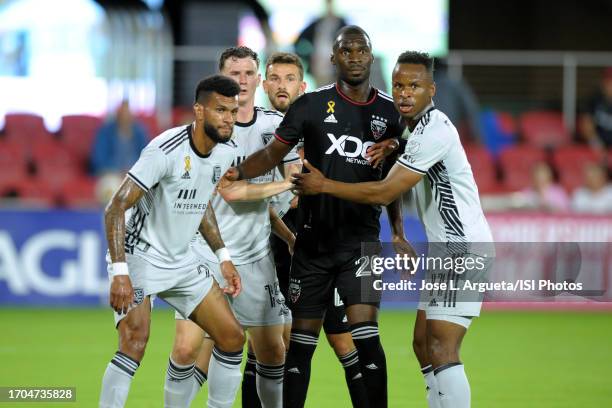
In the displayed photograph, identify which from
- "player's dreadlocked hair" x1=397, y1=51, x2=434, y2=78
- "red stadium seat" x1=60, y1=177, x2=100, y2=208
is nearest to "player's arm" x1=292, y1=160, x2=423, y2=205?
"player's dreadlocked hair" x1=397, y1=51, x2=434, y2=78

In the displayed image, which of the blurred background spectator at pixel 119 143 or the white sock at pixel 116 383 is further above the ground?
the blurred background spectator at pixel 119 143

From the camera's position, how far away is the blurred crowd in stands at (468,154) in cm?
1452

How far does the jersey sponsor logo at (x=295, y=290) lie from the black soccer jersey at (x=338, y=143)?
251mm

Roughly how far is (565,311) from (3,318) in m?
7.30

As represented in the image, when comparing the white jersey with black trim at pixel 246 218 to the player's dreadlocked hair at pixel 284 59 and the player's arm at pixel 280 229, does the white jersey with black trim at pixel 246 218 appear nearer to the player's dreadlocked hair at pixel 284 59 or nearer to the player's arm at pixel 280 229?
the player's arm at pixel 280 229

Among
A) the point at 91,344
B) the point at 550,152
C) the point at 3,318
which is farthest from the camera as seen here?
the point at 550,152

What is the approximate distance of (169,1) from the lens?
56.9 feet

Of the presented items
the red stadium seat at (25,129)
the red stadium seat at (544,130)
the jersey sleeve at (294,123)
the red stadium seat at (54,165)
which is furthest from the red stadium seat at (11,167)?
the jersey sleeve at (294,123)

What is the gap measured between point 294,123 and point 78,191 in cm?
882

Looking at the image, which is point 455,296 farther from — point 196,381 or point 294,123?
point 196,381

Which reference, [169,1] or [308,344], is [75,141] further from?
[308,344]

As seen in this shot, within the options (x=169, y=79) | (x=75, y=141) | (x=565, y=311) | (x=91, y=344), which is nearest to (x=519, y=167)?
(x=565, y=311)

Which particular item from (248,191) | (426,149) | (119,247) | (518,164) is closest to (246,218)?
(248,191)

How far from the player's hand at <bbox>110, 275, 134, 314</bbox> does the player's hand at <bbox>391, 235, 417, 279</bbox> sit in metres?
1.74
